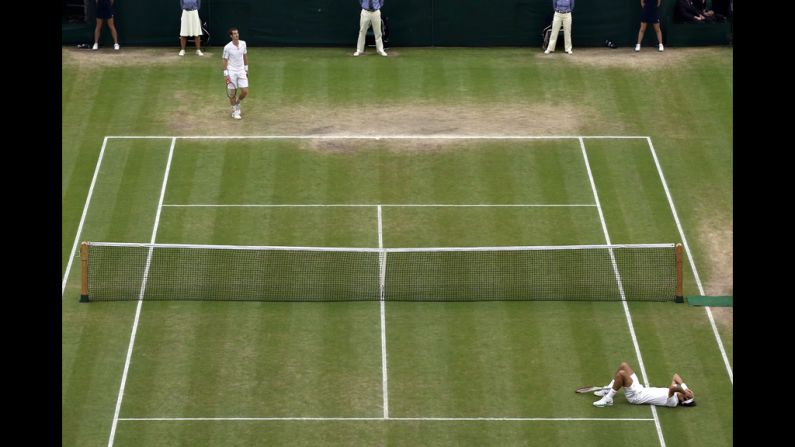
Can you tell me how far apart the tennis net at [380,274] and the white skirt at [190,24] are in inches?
457

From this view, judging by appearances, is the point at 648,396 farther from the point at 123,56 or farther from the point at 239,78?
the point at 123,56

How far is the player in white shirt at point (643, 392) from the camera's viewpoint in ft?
86.2

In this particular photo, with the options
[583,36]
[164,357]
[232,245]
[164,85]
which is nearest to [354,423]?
[164,357]

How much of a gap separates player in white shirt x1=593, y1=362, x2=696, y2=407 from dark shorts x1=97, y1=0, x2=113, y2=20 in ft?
71.9

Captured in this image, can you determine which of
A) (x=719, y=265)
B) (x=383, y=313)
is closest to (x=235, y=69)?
(x=383, y=313)

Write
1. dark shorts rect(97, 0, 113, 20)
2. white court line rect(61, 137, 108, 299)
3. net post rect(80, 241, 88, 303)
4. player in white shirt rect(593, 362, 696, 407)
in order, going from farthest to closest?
1. dark shorts rect(97, 0, 113, 20)
2. white court line rect(61, 137, 108, 299)
3. net post rect(80, 241, 88, 303)
4. player in white shirt rect(593, 362, 696, 407)

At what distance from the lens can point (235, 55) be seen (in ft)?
120

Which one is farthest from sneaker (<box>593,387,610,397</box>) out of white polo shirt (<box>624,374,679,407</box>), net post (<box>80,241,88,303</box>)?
net post (<box>80,241,88,303</box>)

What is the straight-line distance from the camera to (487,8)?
42.0 m

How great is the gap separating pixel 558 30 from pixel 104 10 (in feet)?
46.9

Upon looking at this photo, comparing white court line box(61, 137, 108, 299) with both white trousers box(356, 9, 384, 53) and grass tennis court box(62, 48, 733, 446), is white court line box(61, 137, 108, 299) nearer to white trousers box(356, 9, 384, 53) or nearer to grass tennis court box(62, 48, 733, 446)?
grass tennis court box(62, 48, 733, 446)

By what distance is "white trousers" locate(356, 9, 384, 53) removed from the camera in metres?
41.0

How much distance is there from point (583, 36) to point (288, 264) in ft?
51.5
